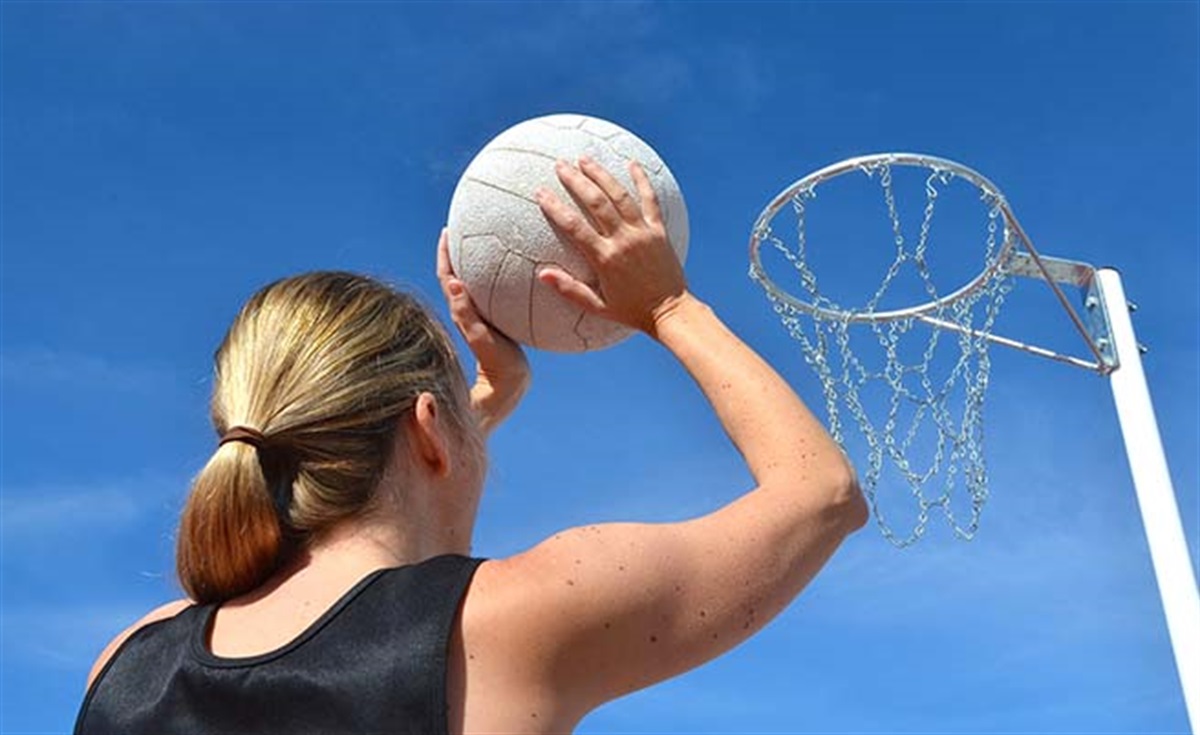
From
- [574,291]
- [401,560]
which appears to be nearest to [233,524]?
[401,560]

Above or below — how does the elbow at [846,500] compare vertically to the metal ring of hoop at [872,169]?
below

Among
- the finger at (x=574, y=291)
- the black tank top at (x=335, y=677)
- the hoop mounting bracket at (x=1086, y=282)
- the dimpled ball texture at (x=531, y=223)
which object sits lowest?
the black tank top at (x=335, y=677)

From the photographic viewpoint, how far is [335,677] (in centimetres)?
236

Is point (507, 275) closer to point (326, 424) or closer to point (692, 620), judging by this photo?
point (326, 424)

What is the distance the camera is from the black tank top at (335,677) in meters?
2.34

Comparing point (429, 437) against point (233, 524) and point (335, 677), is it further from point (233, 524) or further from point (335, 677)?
point (335, 677)

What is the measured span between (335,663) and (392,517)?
0.35 m

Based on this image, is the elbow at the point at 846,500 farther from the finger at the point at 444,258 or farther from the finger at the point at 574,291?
the finger at the point at 444,258

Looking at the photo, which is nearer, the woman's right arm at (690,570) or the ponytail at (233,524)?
the woman's right arm at (690,570)

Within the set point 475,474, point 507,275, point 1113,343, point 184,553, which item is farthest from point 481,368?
point 1113,343

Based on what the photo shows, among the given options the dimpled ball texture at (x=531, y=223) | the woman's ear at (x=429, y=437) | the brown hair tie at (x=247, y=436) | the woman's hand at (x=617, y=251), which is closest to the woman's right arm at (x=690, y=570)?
the woman's hand at (x=617, y=251)

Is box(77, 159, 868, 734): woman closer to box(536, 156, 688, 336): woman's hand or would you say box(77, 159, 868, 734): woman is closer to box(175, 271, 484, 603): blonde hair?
box(175, 271, 484, 603): blonde hair

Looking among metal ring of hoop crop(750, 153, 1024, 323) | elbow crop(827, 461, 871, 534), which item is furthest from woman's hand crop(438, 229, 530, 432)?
metal ring of hoop crop(750, 153, 1024, 323)

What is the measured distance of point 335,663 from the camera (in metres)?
2.38
